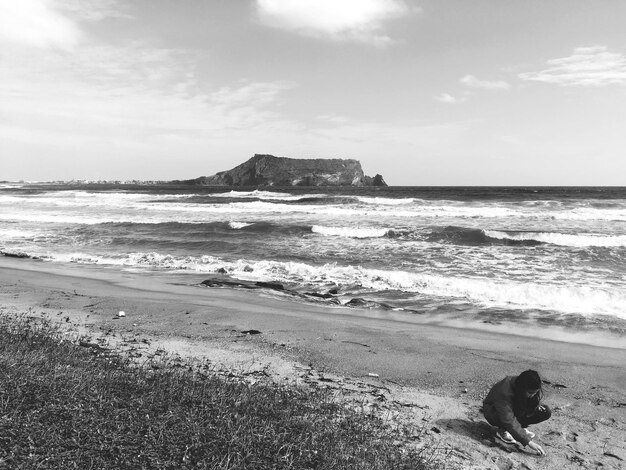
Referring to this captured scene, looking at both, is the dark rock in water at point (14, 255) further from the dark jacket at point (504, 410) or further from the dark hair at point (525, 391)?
the dark hair at point (525, 391)

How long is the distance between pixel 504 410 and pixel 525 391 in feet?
0.93

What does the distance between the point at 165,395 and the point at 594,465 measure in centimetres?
394

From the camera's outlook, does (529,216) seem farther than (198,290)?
Yes

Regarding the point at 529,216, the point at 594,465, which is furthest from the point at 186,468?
the point at 529,216

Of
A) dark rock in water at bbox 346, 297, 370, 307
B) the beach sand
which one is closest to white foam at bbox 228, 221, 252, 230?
the beach sand

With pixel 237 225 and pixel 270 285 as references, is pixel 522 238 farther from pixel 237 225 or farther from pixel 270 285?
pixel 237 225

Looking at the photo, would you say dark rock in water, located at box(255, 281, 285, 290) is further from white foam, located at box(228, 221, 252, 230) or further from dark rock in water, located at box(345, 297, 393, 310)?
white foam, located at box(228, 221, 252, 230)

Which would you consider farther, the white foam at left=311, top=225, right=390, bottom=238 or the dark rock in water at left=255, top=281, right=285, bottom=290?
the white foam at left=311, top=225, right=390, bottom=238

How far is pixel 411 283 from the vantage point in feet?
41.1

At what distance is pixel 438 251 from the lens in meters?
18.1

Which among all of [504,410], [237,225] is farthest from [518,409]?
[237,225]

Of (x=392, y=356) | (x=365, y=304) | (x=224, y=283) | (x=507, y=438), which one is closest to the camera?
(x=507, y=438)

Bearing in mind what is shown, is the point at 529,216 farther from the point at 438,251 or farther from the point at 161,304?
the point at 161,304

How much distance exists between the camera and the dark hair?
4.34 metres
